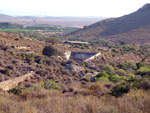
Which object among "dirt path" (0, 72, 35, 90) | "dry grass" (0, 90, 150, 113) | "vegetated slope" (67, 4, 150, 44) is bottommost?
"dirt path" (0, 72, 35, 90)

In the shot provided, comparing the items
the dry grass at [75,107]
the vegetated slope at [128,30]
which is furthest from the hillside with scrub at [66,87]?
the vegetated slope at [128,30]

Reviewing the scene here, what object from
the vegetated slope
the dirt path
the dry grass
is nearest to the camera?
the dry grass

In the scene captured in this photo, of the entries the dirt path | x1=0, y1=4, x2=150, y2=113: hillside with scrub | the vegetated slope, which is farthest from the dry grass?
the vegetated slope

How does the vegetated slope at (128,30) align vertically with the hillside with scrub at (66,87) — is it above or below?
above

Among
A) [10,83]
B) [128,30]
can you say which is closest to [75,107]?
[10,83]

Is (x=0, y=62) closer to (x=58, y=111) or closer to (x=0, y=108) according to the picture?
(x=0, y=108)

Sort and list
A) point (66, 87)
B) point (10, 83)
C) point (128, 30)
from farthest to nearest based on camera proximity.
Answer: point (128, 30) → point (10, 83) → point (66, 87)

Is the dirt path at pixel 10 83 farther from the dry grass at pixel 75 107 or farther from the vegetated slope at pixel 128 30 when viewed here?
the vegetated slope at pixel 128 30

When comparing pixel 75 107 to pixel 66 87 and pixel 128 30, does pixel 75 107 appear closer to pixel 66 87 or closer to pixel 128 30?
pixel 66 87

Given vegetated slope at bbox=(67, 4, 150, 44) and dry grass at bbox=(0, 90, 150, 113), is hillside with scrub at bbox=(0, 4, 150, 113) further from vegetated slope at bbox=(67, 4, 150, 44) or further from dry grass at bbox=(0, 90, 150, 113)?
vegetated slope at bbox=(67, 4, 150, 44)

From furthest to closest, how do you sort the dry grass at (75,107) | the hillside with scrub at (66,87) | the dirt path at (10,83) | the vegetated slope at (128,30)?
1. the vegetated slope at (128,30)
2. the dirt path at (10,83)
3. the hillside with scrub at (66,87)
4. the dry grass at (75,107)

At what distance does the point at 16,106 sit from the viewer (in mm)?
4473

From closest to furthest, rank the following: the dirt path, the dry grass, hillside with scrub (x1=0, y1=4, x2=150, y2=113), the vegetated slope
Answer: the dry grass → hillside with scrub (x1=0, y1=4, x2=150, y2=113) → the dirt path → the vegetated slope

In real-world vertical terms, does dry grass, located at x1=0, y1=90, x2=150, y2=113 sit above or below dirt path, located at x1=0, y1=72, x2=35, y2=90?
above
